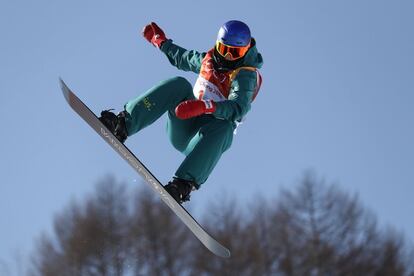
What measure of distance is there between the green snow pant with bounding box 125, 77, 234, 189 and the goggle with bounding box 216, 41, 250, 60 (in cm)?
42

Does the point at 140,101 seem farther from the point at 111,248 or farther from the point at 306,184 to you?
the point at 306,184

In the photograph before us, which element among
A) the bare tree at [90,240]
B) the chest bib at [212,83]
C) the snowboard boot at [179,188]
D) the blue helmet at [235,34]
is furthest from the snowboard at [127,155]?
the bare tree at [90,240]

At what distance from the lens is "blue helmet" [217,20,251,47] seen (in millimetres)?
6957

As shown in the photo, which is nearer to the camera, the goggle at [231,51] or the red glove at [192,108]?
the red glove at [192,108]

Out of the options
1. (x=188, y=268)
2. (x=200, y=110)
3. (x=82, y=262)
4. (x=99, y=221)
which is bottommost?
(x=200, y=110)

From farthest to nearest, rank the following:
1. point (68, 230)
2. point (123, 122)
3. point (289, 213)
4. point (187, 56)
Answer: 1. point (289, 213)
2. point (68, 230)
3. point (187, 56)
4. point (123, 122)

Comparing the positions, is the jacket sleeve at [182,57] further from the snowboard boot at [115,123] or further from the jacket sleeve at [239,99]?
the snowboard boot at [115,123]

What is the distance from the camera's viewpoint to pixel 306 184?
961 inches

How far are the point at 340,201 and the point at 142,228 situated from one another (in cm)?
649

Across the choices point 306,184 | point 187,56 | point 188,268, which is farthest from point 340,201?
point 187,56

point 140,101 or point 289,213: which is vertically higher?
point 289,213

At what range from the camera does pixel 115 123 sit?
6.77 meters

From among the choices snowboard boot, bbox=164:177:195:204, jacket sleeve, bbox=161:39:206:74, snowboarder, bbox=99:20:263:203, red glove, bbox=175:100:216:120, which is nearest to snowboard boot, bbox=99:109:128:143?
snowboarder, bbox=99:20:263:203

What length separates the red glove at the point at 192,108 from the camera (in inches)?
247
